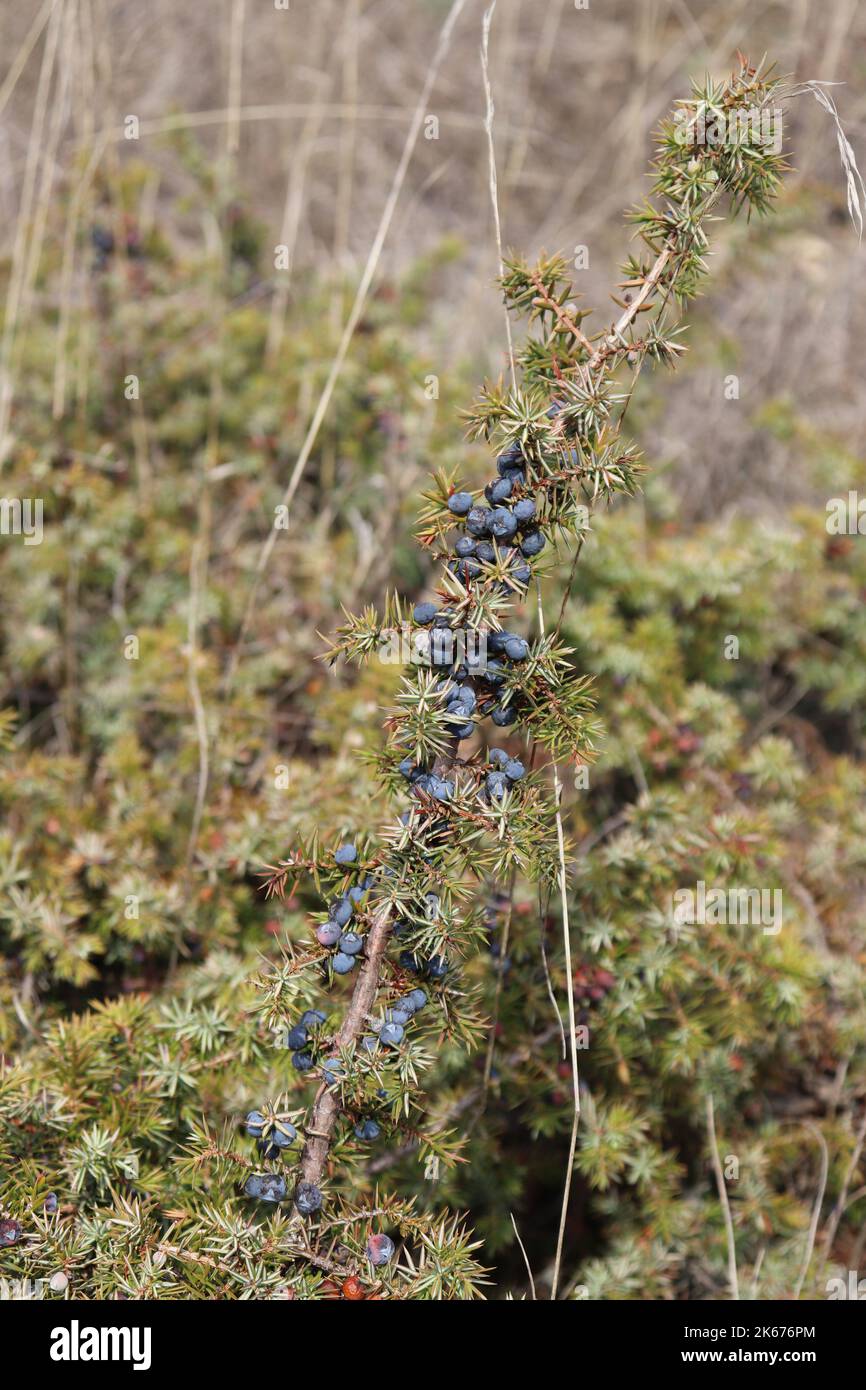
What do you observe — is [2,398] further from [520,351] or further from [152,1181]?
[152,1181]

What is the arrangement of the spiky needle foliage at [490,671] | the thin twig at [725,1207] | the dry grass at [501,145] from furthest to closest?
the dry grass at [501,145] → the thin twig at [725,1207] → the spiky needle foliage at [490,671]

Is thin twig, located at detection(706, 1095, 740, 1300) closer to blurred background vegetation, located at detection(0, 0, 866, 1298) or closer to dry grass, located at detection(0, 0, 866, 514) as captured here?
blurred background vegetation, located at detection(0, 0, 866, 1298)

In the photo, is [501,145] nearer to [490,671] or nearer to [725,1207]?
[490,671]

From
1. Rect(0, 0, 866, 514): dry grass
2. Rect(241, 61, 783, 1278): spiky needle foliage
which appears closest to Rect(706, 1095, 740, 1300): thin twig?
Rect(241, 61, 783, 1278): spiky needle foliage

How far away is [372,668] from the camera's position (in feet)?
7.68

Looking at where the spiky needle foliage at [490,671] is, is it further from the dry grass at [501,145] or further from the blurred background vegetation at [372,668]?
the dry grass at [501,145]

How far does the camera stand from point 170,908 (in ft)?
6.38

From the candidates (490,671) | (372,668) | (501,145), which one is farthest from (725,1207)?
(501,145)

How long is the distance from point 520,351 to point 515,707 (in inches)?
18.6

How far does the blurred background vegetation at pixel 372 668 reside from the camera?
1.79 metres

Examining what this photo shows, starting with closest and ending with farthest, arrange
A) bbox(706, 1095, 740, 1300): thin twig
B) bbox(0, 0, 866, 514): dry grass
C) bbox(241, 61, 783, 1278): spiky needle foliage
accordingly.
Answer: bbox(241, 61, 783, 1278): spiky needle foliage, bbox(706, 1095, 740, 1300): thin twig, bbox(0, 0, 866, 514): dry grass

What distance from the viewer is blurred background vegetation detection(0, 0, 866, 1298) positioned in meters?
1.79

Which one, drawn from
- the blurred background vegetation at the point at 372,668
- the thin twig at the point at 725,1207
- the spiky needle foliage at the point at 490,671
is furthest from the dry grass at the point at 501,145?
the thin twig at the point at 725,1207

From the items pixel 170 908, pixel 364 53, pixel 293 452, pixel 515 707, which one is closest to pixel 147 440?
pixel 293 452
